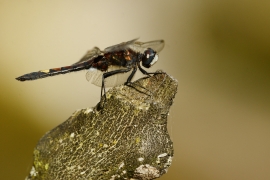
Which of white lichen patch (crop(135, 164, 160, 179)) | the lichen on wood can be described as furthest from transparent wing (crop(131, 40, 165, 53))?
white lichen patch (crop(135, 164, 160, 179))

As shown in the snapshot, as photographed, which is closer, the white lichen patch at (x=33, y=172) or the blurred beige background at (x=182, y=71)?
the white lichen patch at (x=33, y=172)

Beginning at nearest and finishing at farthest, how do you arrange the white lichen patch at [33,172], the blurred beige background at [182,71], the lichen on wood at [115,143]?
the lichen on wood at [115,143]
the white lichen patch at [33,172]
the blurred beige background at [182,71]

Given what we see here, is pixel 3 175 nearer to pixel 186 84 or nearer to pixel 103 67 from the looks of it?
pixel 103 67

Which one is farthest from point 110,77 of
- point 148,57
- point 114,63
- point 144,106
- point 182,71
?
point 182,71

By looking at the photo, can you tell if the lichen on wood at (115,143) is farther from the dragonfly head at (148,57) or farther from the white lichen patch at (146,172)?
the dragonfly head at (148,57)

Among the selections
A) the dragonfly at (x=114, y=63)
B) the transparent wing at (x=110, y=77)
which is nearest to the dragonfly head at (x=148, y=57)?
the dragonfly at (x=114, y=63)

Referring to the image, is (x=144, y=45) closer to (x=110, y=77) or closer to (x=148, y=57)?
(x=148, y=57)

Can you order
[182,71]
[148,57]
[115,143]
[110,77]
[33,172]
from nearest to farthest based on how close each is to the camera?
1. [115,143]
2. [33,172]
3. [148,57]
4. [110,77]
5. [182,71]
